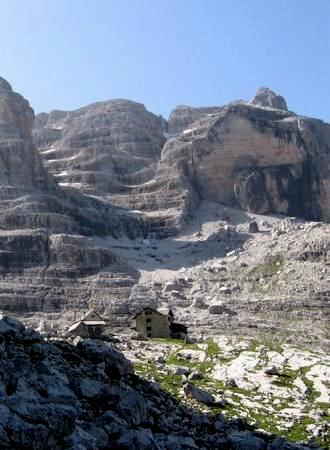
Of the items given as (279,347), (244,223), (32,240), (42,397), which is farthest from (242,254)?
(42,397)

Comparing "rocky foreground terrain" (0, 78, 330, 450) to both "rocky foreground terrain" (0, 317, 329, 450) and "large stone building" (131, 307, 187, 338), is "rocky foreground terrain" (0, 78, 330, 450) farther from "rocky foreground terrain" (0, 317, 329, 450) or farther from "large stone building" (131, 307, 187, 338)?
"large stone building" (131, 307, 187, 338)

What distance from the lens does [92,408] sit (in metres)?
25.7

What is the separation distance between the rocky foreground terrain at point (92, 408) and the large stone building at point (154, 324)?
41302 millimetres

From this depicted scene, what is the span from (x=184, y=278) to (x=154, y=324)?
156ft

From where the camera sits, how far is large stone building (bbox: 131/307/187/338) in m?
76.7

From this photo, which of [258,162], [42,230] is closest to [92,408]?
[42,230]

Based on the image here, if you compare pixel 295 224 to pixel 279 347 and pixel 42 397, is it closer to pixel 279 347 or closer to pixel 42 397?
pixel 279 347

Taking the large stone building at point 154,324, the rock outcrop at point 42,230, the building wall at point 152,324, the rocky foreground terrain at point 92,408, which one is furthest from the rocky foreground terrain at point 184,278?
the building wall at point 152,324

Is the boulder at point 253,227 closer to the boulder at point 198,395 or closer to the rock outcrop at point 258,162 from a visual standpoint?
the rock outcrop at point 258,162

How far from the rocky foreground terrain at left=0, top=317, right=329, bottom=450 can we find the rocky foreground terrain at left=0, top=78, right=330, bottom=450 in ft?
0.26

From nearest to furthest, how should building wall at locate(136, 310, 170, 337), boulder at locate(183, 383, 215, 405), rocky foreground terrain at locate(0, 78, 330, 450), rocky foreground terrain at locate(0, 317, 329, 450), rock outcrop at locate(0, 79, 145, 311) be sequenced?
rocky foreground terrain at locate(0, 317, 329, 450) → rocky foreground terrain at locate(0, 78, 330, 450) → boulder at locate(183, 383, 215, 405) → building wall at locate(136, 310, 170, 337) → rock outcrop at locate(0, 79, 145, 311)

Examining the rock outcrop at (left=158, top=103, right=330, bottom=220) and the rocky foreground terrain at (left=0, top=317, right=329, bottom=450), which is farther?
the rock outcrop at (left=158, top=103, right=330, bottom=220)

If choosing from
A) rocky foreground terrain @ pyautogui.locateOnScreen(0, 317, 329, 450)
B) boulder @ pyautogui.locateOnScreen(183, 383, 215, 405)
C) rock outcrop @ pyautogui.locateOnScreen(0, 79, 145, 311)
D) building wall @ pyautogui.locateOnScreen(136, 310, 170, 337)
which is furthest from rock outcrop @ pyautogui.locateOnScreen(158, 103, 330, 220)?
rocky foreground terrain @ pyautogui.locateOnScreen(0, 317, 329, 450)

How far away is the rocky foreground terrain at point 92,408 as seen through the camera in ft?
72.3
